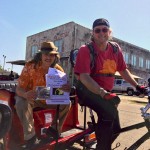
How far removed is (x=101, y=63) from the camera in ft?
11.0

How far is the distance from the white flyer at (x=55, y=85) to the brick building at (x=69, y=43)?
22665 millimetres

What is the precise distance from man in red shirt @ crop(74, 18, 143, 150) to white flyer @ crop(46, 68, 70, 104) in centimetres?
23

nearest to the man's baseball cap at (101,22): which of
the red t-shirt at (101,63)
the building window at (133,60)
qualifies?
the red t-shirt at (101,63)

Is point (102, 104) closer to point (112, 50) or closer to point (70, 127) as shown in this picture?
point (112, 50)

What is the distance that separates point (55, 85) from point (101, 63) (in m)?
0.62

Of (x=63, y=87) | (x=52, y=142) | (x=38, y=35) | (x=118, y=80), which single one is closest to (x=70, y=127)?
(x=52, y=142)

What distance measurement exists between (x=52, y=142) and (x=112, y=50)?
1424mm

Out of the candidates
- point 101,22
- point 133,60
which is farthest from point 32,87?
point 133,60

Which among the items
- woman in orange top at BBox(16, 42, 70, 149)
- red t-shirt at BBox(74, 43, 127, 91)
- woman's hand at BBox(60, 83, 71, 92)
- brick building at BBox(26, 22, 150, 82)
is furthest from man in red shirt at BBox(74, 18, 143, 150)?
brick building at BBox(26, 22, 150, 82)

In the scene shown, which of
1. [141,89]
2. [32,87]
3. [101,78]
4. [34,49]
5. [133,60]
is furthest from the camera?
[133,60]

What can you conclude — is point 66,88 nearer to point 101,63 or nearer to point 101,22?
point 101,63

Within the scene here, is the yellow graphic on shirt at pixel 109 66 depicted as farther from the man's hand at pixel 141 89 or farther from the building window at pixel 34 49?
the building window at pixel 34 49

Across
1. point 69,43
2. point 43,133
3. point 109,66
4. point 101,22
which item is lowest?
point 43,133

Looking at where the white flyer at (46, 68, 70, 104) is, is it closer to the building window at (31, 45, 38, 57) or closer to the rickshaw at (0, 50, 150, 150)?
the rickshaw at (0, 50, 150, 150)
